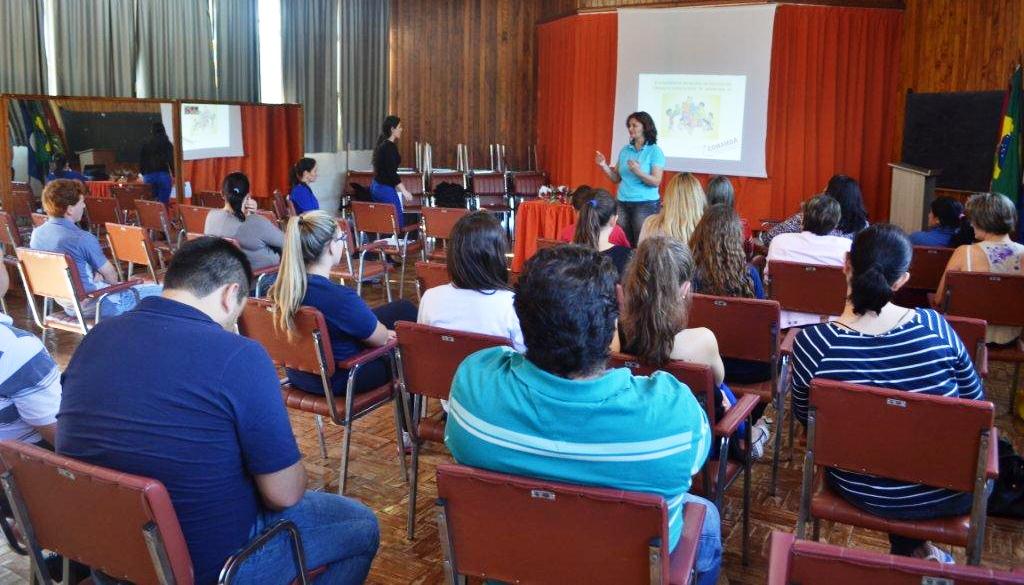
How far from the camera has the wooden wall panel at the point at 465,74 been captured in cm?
1191

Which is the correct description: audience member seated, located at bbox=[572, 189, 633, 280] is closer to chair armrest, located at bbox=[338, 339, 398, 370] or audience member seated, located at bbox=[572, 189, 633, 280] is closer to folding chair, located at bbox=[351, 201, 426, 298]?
chair armrest, located at bbox=[338, 339, 398, 370]

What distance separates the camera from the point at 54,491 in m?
1.86

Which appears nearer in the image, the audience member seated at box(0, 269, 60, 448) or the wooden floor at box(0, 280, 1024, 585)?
the audience member seated at box(0, 269, 60, 448)

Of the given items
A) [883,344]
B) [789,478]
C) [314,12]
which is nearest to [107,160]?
[314,12]

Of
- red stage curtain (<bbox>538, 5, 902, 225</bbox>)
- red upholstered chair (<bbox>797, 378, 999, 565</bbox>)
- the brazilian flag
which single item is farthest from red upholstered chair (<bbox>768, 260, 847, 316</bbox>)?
red stage curtain (<bbox>538, 5, 902, 225</bbox>)

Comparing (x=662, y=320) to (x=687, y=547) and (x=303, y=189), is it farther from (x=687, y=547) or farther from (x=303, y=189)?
(x=303, y=189)

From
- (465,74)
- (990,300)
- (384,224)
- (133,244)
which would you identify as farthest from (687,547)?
(465,74)

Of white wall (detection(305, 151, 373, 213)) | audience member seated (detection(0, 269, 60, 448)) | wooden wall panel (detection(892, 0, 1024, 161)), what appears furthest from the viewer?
white wall (detection(305, 151, 373, 213))

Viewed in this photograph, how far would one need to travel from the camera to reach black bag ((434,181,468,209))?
1009 cm

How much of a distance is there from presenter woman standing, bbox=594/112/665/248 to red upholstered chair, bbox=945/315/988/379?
3.97m

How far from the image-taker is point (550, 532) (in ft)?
5.69

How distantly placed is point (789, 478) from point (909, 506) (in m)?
1.38

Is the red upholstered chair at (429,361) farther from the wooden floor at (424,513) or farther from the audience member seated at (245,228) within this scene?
the audience member seated at (245,228)

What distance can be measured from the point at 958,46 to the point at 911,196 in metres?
1.68
